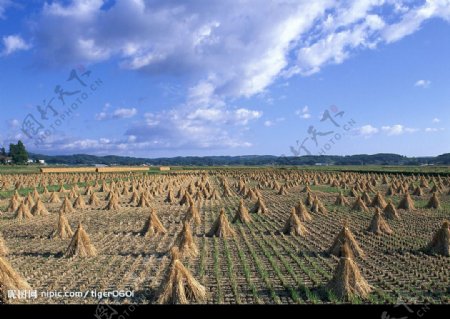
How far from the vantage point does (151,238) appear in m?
16.2

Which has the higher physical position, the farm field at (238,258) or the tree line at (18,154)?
the tree line at (18,154)

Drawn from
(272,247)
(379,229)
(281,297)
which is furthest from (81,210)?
(281,297)

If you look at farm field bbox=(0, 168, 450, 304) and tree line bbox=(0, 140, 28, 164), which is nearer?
farm field bbox=(0, 168, 450, 304)

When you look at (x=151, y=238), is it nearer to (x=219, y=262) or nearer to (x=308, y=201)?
(x=219, y=262)

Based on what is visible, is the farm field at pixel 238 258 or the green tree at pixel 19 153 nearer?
the farm field at pixel 238 258

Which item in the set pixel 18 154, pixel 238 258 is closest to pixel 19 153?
pixel 18 154

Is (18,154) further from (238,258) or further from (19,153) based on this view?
(238,258)

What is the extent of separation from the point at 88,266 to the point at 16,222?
1100 centimetres

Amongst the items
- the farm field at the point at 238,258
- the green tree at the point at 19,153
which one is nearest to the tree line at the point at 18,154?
the green tree at the point at 19,153

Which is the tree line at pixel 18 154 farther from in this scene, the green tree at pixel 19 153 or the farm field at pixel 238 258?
the farm field at pixel 238 258

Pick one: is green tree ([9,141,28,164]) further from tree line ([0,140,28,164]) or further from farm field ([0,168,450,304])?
farm field ([0,168,450,304])

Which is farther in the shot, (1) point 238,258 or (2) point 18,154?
(2) point 18,154

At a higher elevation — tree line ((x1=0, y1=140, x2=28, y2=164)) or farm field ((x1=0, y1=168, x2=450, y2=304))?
tree line ((x1=0, y1=140, x2=28, y2=164))

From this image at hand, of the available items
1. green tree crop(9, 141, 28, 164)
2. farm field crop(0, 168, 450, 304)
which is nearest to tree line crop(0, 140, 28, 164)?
green tree crop(9, 141, 28, 164)
